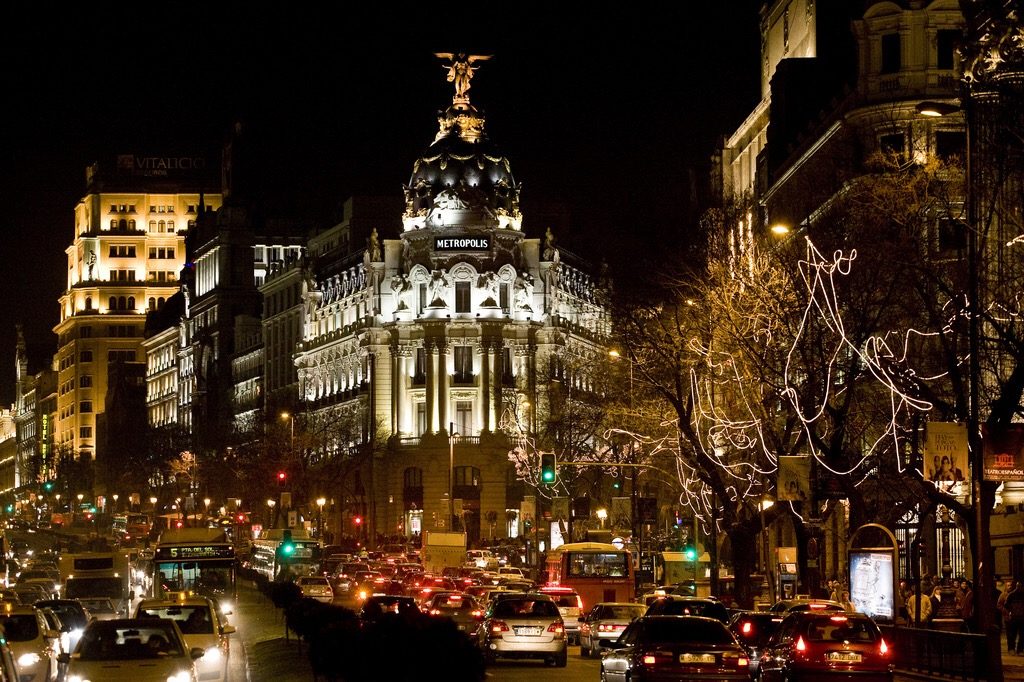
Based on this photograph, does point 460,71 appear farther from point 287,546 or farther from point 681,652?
point 681,652

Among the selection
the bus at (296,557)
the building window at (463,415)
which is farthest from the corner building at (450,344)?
the bus at (296,557)

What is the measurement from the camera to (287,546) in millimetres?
76062

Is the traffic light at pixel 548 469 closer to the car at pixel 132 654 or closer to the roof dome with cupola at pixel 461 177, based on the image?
the car at pixel 132 654

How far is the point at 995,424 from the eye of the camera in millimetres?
31266

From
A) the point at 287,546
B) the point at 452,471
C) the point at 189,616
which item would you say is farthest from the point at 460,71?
the point at 189,616

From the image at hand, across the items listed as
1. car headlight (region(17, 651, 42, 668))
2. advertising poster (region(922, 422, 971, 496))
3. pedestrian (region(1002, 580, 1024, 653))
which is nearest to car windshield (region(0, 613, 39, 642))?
car headlight (region(17, 651, 42, 668))

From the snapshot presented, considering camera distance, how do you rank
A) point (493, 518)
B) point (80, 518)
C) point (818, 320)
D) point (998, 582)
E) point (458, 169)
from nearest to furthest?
point (818, 320)
point (998, 582)
point (493, 518)
point (458, 169)
point (80, 518)

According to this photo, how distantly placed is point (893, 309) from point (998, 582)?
9.39 meters

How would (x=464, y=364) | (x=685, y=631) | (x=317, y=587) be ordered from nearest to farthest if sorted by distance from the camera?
(x=685, y=631), (x=317, y=587), (x=464, y=364)

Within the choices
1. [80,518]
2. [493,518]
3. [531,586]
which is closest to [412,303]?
[493,518]

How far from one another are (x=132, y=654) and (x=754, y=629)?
14.9 m

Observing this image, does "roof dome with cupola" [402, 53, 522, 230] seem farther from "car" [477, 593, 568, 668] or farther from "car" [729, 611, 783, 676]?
"car" [729, 611, 783, 676]

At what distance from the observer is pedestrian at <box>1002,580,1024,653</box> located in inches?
1548

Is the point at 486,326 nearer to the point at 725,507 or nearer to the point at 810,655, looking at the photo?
the point at 725,507
